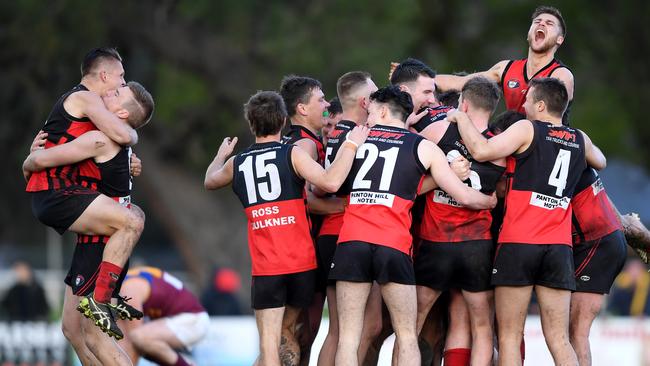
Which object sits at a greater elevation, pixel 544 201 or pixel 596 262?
pixel 544 201

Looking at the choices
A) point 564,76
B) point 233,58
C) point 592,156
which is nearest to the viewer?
point 592,156

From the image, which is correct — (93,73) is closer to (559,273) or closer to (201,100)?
(559,273)

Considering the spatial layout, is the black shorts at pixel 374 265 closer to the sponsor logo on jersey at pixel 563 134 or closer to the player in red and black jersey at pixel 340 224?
the player in red and black jersey at pixel 340 224

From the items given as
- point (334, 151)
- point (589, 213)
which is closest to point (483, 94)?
point (334, 151)

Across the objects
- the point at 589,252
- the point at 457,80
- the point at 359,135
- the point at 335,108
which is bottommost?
the point at 589,252

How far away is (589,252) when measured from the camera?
9.73 metres

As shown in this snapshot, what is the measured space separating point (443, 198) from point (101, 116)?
291cm

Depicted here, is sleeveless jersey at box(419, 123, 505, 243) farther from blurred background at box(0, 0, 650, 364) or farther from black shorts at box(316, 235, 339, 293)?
blurred background at box(0, 0, 650, 364)

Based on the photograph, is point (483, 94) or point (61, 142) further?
point (61, 142)

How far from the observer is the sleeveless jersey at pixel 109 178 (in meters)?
9.71

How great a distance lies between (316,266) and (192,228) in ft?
51.4

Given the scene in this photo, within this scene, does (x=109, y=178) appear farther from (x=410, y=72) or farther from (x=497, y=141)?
(x=497, y=141)

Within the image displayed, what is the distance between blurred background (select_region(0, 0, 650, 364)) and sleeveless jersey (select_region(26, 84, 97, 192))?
40.8ft

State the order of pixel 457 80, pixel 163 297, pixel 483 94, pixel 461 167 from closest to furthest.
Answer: pixel 461 167
pixel 483 94
pixel 457 80
pixel 163 297
